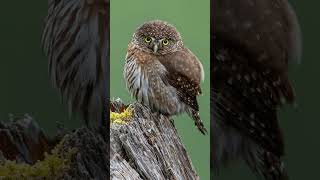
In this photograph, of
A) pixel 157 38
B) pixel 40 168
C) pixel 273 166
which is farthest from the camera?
pixel 40 168

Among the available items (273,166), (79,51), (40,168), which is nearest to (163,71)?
(79,51)

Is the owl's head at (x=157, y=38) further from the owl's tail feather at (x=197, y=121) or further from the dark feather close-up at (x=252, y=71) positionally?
the owl's tail feather at (x=197, y=121)

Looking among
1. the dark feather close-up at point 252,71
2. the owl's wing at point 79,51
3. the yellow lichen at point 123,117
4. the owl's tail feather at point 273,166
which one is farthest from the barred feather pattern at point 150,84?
the owl's tail feather at point 273,166

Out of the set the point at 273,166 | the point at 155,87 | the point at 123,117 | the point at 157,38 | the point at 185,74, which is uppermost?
the point at 157,38

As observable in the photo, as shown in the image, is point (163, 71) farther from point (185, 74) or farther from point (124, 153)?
point (124, 153)

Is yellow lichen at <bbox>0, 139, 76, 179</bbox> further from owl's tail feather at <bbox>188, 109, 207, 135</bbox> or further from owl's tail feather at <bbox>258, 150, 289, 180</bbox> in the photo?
owl's tail feather at <bbox>258, 150, 289, 180</bbox>

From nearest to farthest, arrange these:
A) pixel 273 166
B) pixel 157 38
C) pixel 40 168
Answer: pixel 157 38 < pixel 273 166 < pixel 40 168
